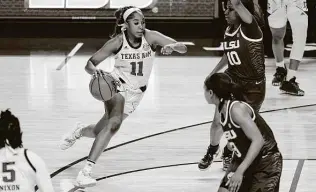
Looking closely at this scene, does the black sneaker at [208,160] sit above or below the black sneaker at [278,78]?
above

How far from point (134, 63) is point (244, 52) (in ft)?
3.46

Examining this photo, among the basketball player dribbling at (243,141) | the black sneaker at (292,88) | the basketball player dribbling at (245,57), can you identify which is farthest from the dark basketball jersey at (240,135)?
the black sneaker at (292,88)

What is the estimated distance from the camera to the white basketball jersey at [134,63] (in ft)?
26.6

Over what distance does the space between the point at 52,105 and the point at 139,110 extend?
1.15 meters

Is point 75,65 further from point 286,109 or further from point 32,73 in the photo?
point 286,109

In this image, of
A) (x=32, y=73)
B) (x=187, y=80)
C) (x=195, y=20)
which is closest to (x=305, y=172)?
(x=187, y=80)

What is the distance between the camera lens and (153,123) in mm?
10477

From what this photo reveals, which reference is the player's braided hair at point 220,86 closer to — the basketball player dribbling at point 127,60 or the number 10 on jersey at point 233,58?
the number 10 on jersey at point 233,58

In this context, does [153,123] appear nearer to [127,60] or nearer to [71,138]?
[71,138]

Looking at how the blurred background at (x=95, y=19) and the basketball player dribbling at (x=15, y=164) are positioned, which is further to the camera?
the blurred background at (x=95, y=19)

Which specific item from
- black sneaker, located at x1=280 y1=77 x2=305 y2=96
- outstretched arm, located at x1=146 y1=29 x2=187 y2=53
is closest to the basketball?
outstretched arm, located at x1=146 y1=29 x2=187 y2=53

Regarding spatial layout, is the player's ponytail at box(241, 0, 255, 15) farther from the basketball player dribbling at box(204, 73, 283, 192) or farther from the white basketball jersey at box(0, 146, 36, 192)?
the white basketball jersey at box(0, 146, 36, 192)

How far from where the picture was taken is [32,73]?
13.8 m

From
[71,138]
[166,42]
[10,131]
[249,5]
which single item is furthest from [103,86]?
[10,131]
